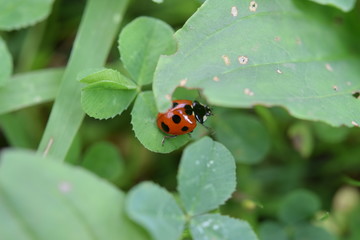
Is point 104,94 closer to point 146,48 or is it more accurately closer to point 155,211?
point 146,48

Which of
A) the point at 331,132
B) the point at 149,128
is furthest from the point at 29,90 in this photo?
the point at 331,132

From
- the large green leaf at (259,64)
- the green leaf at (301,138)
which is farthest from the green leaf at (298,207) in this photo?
the large green leaf at (259,64)

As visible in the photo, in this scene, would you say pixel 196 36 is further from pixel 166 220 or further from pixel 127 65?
pixel 166 220

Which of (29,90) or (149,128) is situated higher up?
(149,128)

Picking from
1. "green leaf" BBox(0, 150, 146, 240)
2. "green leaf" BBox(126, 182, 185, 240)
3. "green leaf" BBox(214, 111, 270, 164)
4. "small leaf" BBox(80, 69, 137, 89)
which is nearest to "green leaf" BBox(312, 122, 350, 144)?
"green leaf" BBox(214, 111, 270, 164)

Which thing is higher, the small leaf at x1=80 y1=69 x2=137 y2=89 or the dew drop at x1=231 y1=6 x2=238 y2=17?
the dew drop at x1=231 y1=6 x2=238 y2=17

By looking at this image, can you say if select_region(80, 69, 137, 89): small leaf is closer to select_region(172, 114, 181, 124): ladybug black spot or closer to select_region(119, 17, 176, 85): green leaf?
select_region(119, 17, 176, 85): green leaf
